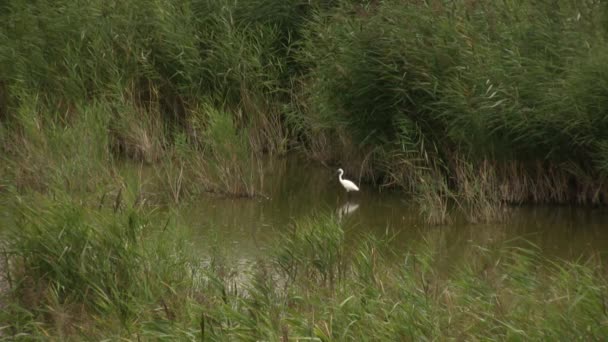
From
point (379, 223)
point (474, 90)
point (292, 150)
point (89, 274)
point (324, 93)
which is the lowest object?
point (292, 150)

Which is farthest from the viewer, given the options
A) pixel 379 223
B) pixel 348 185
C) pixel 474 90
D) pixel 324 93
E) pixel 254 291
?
pixel 324 93

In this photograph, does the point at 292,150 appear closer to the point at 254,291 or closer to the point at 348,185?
the point at 348,185

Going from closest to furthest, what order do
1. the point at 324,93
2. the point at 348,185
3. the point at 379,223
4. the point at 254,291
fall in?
the point at 254,291 → the point at 379,223 → the point at 348,185 → the point at 324,93

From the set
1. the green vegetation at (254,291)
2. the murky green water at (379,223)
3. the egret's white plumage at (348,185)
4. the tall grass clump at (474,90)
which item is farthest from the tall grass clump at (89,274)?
the egret's white plumage at (348,185)

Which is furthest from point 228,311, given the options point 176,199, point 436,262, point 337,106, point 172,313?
point 337,106

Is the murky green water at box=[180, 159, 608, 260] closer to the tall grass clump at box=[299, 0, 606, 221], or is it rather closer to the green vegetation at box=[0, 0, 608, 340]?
the green vegetation at box=[0, 0, 608, 340]

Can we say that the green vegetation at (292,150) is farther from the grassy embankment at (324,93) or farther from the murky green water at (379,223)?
the murky green water at (379,223)

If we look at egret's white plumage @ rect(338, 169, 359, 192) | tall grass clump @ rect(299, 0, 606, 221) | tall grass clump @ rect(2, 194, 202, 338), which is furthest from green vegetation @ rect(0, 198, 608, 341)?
egret's white plumage @ rect(338, 169, 359, 192)

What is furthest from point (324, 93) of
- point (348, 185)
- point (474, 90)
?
point (474, 90)

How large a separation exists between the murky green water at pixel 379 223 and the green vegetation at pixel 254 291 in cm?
156

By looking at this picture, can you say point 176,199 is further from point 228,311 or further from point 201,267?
point 228,311

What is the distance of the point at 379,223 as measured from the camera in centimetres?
1045

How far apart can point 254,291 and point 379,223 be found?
3.87 meters

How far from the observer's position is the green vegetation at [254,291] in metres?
5.58
